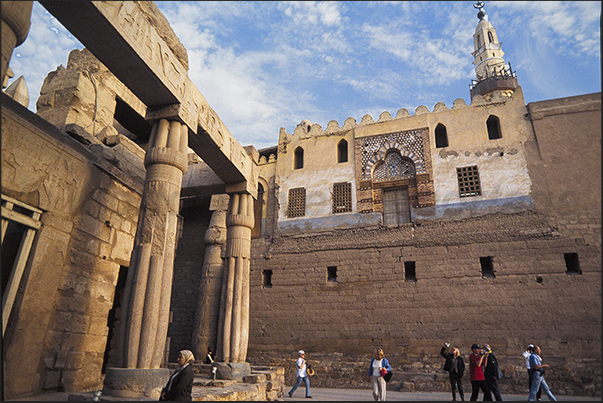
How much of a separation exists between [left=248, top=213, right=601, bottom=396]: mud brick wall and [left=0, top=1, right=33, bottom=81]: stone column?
9.79 meters

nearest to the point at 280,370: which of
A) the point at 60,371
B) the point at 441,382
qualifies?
the point at 441,382

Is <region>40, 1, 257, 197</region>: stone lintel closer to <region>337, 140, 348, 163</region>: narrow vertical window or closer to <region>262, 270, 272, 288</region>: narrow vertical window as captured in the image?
<region>262, 270, 272, 288</region>: narrow vertical window

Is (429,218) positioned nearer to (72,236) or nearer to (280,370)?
(280,370)

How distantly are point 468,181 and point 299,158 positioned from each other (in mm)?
5715

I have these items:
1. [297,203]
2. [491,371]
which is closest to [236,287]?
[491,371]

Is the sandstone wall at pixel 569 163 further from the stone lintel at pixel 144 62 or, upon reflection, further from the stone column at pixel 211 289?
the stone column at pixel 211 289

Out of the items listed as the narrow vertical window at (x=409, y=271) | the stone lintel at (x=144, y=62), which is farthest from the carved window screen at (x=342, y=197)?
the stone lintel at (x=144, y=62)

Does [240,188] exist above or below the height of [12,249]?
above

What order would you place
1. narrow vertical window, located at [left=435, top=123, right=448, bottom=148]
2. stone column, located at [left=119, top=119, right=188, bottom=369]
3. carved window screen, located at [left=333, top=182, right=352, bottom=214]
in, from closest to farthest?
1. stone column, located at [left=119, top=119, right=188, bottom=369]
2. narrow vertical window, located at [left=435, top=123, right=448, bottom=148]
3. carved window screen, located at [left=333, top=182, right=352, bottom=214]

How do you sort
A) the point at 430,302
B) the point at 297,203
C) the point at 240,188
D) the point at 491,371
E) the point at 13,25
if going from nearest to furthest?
the point at 13,25 → the point at 491,371 → the point at 240,188 → the point at 430,302 → the point at 297,203

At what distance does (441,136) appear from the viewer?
497 inches

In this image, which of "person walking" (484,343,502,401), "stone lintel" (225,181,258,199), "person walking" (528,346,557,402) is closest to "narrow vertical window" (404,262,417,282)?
"person walking" (528,346,557,402)

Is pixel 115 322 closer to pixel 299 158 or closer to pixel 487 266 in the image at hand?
pixel 299 158

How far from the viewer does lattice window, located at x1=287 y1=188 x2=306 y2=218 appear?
1321 centimetres
